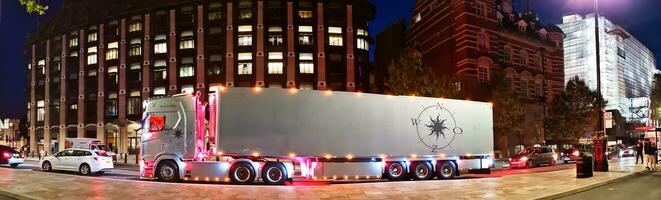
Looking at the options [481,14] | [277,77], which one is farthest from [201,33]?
[481,14]

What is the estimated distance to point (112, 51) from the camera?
6588 cm

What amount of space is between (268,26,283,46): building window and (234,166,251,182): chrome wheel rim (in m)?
42.0

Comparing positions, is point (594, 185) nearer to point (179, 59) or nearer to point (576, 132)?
point (576, 132)

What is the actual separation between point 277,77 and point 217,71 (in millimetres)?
7025

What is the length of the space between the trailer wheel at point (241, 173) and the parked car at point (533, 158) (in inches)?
836

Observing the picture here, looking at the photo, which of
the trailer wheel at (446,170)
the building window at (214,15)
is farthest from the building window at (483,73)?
the building window at (214,15)

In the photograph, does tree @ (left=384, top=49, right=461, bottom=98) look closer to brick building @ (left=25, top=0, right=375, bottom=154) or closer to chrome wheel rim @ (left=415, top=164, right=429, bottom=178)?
chrome wheel rim @ (left=415, top=164, right=429, bottom=178)

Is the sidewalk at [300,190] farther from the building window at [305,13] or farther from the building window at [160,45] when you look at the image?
the building window at [160,45]

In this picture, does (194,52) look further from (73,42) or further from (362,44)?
(73,42)

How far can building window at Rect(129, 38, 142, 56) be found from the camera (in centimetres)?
6362

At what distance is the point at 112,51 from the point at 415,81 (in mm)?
42241

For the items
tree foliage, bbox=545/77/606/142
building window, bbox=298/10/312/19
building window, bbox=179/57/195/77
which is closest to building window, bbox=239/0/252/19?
building window, bbox=298/10/312/19

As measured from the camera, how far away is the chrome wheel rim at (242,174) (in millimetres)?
18594

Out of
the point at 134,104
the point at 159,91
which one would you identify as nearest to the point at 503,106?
the point at 159,91
